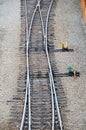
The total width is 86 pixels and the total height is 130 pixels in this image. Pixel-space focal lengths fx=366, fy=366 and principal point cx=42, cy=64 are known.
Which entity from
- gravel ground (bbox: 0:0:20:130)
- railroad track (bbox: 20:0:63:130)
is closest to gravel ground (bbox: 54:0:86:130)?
railroad track (bbox: 20:0:63:130)

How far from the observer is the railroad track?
14.2 meters

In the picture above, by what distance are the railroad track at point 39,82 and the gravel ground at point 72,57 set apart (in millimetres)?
583

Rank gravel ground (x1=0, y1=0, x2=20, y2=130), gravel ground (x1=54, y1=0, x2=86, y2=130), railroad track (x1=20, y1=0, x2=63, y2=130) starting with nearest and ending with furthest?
1. railroad track (x1=20, y1=0, x2=63, y2=130)
2. gravel ground (x1=54, y1=0, x2=86, y2=130)
3. gravel ground (x1=0, y1=0, x2=20, y2=130)

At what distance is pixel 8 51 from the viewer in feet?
66.3

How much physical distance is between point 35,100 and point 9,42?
6493mm

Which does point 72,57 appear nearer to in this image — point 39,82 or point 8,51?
point 39,82

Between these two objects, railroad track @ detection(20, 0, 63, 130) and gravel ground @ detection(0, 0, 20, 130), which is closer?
railroad track @ detection(20, 0, 63, 130)

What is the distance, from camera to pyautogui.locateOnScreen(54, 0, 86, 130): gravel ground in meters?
14.8

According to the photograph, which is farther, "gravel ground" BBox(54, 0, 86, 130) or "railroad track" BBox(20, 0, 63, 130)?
"gravel ground" BBox(54, 0, 86, 130)

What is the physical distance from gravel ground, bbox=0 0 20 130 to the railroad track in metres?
0.72

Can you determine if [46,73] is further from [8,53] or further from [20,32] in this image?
[20,32]

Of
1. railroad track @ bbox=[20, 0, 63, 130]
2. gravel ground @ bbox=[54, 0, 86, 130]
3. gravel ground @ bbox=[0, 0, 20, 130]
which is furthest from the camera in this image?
gravel ground @ bbox=[0, 0, 20, 130]

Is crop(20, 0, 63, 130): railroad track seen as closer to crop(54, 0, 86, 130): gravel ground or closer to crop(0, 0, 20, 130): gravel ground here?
crop(54, 0, 86, 130): gravel ground

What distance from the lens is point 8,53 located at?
20.0 m
